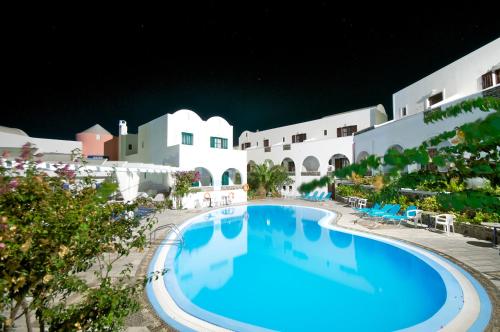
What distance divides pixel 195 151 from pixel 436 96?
2037 cm

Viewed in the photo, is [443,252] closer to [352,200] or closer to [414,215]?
[414,215]

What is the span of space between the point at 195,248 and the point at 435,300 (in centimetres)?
903

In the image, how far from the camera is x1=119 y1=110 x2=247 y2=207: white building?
73.2 feet

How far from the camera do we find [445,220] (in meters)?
11.8

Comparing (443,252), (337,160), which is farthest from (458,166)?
Result: (337,160)

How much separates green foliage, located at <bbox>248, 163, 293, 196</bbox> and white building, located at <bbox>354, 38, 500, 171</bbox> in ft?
27.7

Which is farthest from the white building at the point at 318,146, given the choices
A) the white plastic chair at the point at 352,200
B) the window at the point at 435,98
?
the window at the point at 435,98

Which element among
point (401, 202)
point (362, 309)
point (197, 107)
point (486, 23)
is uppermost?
point (486, 23)

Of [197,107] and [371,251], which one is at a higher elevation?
[197,107]

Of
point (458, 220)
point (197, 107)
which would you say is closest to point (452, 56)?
point (458, 220)

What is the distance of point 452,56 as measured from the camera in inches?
790

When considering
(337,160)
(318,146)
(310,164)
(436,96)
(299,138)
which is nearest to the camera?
(436,96)

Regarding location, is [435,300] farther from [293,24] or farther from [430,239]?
[293,24]

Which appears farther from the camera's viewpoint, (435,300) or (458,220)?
(458,220)
